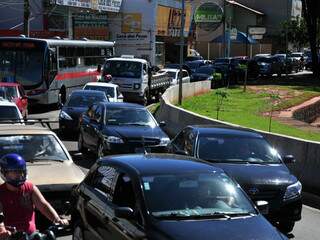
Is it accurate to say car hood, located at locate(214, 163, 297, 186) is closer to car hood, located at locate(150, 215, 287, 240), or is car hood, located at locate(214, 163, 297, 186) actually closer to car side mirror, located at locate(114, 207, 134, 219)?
car hood, located at locate(150, 215, 287, 240)

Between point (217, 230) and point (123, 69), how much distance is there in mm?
29884

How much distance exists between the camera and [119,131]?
1644cm

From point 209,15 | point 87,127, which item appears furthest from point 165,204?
point 209,15

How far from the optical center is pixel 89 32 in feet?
199

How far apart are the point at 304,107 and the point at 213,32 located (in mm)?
68580

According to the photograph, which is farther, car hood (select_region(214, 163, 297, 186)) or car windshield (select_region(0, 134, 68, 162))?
car hood (select_region(214, 163, 297, 186))

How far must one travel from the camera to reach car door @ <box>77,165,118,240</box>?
6.99 m

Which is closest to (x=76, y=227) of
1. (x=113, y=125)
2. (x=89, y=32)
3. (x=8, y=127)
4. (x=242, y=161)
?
(x=8, y=127)

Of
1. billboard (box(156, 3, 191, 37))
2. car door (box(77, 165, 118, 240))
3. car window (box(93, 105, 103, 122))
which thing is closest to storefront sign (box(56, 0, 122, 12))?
billboard (box(156, 3, 191, 37))

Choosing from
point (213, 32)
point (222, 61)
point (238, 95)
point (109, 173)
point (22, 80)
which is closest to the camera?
point (109, 173)

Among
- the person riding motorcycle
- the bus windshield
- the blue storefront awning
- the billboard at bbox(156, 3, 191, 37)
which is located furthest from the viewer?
the blue storefront awning

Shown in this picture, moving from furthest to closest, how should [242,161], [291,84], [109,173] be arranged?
[291,84] → [242,161] → [109,173]

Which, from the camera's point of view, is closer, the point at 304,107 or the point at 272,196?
the point at 272,196

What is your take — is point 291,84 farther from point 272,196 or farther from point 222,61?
point 272,196
